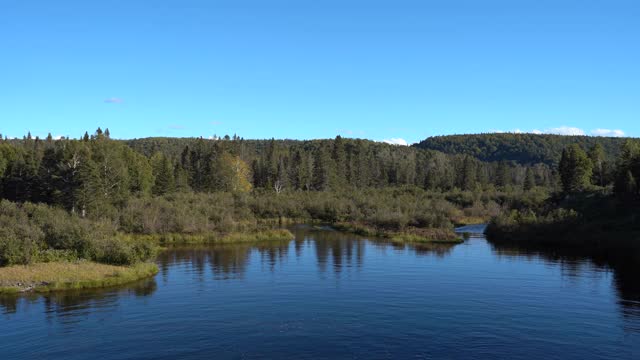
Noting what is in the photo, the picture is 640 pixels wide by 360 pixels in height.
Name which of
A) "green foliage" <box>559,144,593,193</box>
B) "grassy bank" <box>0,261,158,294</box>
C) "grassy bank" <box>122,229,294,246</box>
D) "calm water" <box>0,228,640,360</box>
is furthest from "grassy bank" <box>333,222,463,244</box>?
"green foliage" <box>559,144,593,193</box>

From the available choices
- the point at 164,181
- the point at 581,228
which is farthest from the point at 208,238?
the point at 164,181

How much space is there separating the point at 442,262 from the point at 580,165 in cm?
8881

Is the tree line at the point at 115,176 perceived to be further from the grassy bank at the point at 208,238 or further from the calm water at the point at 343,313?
the calm water at the point at 343,313

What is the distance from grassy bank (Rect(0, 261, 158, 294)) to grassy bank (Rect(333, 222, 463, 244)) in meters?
45.7

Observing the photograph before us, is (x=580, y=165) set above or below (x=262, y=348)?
→ above

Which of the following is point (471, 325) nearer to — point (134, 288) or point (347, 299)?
point (347, 299)

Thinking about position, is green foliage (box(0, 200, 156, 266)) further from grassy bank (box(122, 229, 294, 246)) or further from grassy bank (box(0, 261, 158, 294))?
grassy bank (box(122, 229, 294, 246))

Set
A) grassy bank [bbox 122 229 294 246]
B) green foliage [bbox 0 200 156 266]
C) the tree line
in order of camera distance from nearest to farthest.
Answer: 1. green foliage [bbox 0 200 156 266]
2. grassy bank [bbox 122 229 294 246]
3. the tree line

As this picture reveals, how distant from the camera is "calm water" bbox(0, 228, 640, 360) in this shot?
33.3 meters

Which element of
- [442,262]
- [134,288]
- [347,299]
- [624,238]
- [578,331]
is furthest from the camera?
[624,238]

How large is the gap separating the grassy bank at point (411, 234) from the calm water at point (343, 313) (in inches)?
891

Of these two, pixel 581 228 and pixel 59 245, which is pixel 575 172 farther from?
pixel 59 245

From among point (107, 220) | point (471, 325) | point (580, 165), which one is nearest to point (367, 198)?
point (580, 165)

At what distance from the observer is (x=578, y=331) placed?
3716 centimetres
